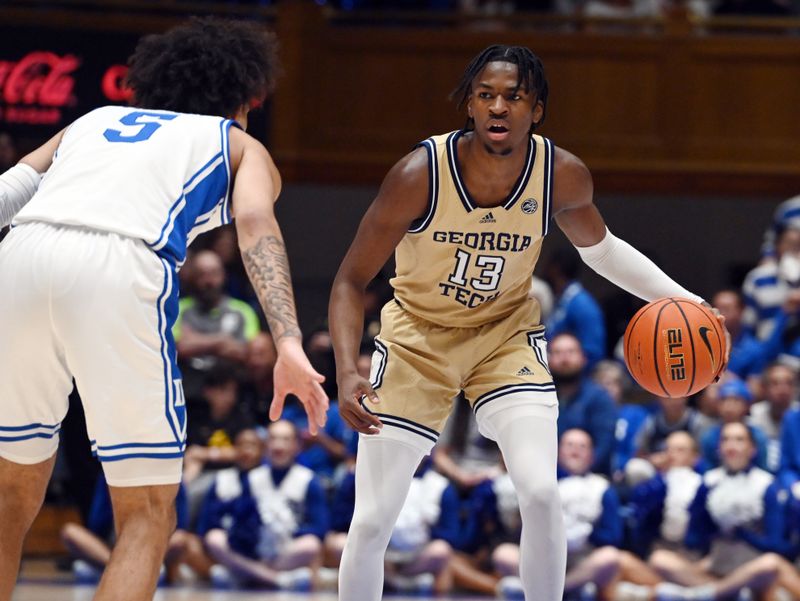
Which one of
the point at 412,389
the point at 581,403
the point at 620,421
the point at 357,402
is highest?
the point at 357,402

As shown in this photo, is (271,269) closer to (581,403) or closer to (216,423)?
(581,403)

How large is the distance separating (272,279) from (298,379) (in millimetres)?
316

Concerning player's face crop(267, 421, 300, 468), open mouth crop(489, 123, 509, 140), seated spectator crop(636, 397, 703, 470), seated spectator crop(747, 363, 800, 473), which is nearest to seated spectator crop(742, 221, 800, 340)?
seated spectator crop(747, 363, 800, 473)

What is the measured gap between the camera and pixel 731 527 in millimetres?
7508

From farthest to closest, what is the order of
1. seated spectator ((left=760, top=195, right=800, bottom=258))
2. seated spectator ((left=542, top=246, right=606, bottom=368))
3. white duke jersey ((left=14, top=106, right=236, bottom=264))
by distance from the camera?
1. seated spectator ((left=760, top=195, right=800, bottom=258))
2. seated spectator ((left=542, top=246, right=606, bottom=368))
3. white duke jersey ((left=14, top=106, right=236, bottom=264))

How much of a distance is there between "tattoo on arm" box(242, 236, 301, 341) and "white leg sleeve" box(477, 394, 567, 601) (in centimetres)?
101

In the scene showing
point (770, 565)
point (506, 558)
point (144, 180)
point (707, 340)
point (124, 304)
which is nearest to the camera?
point (124, 304)

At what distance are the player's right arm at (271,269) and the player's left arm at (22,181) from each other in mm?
577

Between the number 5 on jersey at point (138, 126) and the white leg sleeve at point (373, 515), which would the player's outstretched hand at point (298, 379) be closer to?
the number 5 on jersey at point (138, 126)

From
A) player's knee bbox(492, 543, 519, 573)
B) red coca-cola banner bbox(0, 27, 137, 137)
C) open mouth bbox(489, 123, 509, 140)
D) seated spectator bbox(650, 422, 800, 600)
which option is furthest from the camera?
red coca-cola banner bbox(0, 27, 137, 137)

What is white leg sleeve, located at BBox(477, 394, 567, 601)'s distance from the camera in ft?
12.9

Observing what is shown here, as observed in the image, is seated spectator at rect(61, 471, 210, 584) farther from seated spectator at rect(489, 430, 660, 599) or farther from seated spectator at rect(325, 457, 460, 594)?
seated spectator at rect(489, 430, 660, 599)

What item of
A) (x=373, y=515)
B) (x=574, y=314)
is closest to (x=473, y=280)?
(x=373, y=515)

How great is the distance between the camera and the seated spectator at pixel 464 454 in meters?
8.02
